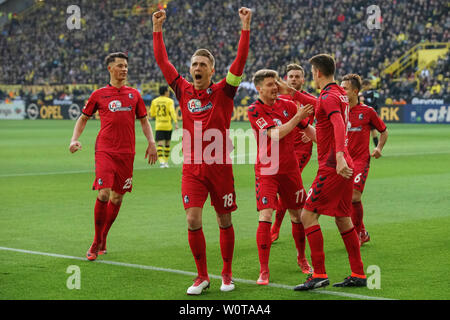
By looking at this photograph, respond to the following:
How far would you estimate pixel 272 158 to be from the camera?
25.0 ft

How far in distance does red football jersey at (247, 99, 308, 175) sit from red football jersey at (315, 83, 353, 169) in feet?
2.19

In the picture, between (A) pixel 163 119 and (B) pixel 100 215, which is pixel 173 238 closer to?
(B) pixel 100 215

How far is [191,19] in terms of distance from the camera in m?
55.8

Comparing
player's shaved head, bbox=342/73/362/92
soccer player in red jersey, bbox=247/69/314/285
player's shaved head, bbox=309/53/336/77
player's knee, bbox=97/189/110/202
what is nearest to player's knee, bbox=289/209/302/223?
soccer player in red jersey, bbox=247/69/314/285

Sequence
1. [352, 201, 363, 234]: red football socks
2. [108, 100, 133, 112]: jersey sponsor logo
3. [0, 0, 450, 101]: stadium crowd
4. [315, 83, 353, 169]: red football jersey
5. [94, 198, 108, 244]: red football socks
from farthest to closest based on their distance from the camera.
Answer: [0, 0, 450, 101]: stadium crowd → [352, 201, 363, 234]: red football socks → [108, 100, 133, 112]: jersey sponsor logo → [94, 198, 108, 244]: red football socks → [315, 83, 353, 169]: red football jersey

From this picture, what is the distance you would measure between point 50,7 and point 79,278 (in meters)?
60.5

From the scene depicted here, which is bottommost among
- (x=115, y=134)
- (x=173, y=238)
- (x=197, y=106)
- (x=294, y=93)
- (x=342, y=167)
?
(x=173, y=238)

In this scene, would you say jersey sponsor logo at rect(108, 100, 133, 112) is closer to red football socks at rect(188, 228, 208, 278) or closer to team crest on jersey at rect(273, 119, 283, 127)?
team crest on jersey at rect(273, 119, 283, 127)

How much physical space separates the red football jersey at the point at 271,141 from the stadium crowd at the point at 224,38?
111 feet

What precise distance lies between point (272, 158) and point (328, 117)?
1133 mm

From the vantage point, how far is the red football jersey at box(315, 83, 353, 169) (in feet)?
21.9

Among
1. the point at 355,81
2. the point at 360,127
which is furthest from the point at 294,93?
the point at 360,127

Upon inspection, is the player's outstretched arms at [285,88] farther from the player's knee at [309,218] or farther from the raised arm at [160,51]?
the player's knee at [309,218]

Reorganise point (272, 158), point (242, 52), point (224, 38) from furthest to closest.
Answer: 1. point (224, 38)
2. point (272, 158)
3. point (242, 52)
